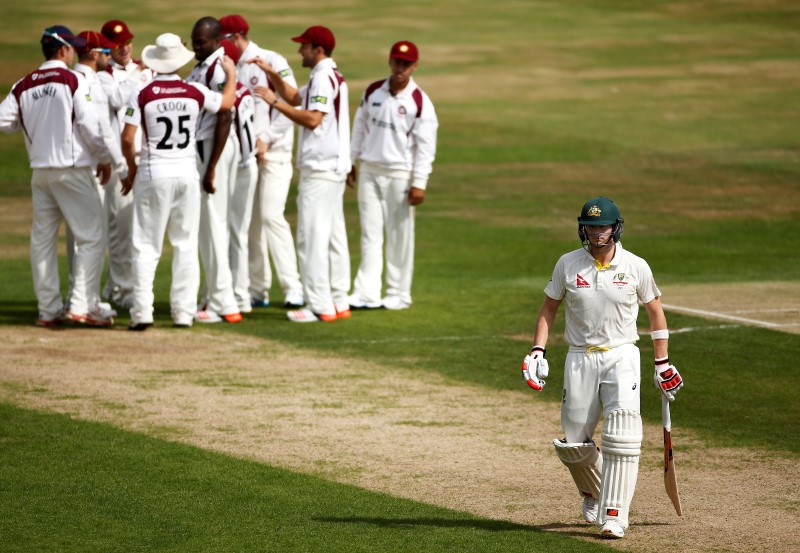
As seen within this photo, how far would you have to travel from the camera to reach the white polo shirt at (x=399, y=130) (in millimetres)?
13766

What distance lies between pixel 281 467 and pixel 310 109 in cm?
526

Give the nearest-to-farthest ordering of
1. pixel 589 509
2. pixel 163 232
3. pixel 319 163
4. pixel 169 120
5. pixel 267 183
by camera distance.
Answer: pixel 589 509
pixel 169 120
pixel 163 232
pixel 319 163
pixel 267 183

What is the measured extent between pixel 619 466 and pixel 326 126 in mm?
6823

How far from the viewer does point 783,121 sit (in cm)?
2998

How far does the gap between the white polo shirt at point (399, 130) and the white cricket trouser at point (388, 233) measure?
0.18m

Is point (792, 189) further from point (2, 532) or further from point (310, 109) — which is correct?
point (2, 532)

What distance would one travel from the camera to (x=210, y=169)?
12836 millimetres

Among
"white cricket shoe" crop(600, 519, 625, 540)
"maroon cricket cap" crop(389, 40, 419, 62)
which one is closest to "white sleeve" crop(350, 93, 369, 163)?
"maroon cricket cap" crop(389, 40, 419, 62)

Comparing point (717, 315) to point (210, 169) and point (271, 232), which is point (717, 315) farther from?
point (210, 169)

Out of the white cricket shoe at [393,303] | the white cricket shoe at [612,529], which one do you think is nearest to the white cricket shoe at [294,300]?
the white cricket shoe at [393,303]

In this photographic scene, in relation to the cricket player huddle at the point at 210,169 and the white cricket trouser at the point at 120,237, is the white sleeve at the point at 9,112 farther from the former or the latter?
the white cricket trouser at the point at 120,237

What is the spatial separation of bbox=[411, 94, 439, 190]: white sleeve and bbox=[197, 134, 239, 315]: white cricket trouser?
1.80 m

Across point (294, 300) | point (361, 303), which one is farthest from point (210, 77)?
point (361, 303)

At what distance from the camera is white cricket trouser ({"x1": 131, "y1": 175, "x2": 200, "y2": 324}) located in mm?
12516
